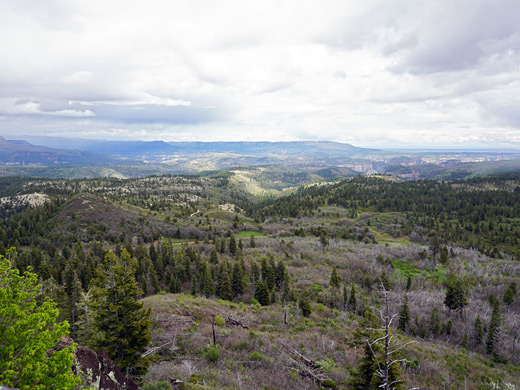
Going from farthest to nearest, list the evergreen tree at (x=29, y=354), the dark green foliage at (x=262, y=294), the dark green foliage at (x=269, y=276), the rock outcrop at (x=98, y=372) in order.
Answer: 1. the dark green foliage at (x=269, y=276)
2. the dark green foliage at (x=262, y=294)
3. the rock outcrop at (x=98, y=372)
4. the evergreen tree at (x=29, y=354)

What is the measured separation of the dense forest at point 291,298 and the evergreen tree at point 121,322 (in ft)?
0.32

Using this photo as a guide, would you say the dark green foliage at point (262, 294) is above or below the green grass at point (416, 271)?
above

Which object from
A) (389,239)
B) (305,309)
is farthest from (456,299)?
(389,239)

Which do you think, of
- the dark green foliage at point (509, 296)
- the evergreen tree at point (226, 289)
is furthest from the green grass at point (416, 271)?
the evergreen tree at point (226, 289)

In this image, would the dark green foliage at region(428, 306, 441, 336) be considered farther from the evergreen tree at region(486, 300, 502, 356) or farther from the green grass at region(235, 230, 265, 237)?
the green grass at region(235, 230, 265, 237)

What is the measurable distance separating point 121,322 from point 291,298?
128ft

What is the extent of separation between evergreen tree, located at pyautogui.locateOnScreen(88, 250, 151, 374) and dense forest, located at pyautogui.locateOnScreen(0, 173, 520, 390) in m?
0.10

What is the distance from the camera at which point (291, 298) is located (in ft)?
168

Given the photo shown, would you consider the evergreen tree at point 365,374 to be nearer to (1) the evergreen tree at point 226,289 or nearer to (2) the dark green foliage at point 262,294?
(2) the dark green foliage at point 262,294

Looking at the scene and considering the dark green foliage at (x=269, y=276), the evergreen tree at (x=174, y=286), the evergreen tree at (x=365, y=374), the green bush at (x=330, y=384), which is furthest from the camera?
the evergreen tree at (x=174, y=286)

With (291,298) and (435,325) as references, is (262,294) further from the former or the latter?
(435,325)

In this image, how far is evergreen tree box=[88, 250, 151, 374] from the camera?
17172 millimetres

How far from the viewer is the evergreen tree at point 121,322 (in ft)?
56.3

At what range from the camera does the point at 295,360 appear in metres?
22.1
